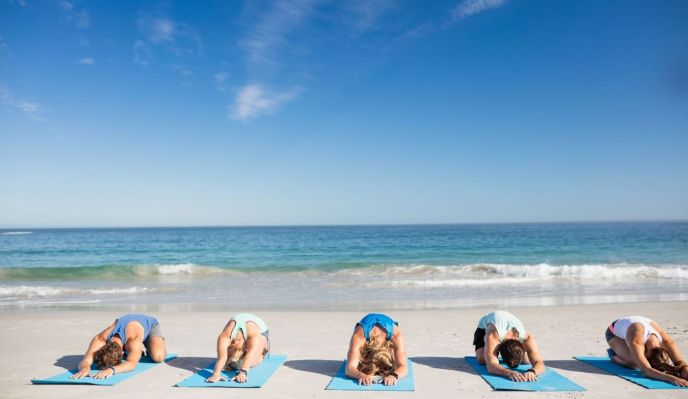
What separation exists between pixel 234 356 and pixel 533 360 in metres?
3.91

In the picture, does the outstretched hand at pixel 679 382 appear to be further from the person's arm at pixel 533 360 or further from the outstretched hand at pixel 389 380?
the outstretched hand at pixel 389 380

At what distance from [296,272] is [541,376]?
62.1ft

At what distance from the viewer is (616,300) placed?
13172 millimetres

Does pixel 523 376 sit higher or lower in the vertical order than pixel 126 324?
lower

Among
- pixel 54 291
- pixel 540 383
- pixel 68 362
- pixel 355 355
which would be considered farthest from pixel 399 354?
pixel 54 291

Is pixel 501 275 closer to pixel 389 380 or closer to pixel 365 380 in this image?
pixel 389 380

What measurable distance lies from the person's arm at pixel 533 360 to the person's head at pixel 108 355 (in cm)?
523

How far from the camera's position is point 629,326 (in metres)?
6.01

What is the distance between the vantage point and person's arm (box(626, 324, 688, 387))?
5.56m

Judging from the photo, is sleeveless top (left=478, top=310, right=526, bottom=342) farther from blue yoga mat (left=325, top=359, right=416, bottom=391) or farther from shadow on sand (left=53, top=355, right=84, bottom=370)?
shadow on sand (left=53, top=355, right=84, bottom=370)

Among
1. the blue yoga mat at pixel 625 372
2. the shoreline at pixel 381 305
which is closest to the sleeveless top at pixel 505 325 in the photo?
the blue yoga mat at pixel 625 372

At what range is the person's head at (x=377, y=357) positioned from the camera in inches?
230

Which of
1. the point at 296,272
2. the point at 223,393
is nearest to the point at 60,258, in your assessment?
the point at 296,272

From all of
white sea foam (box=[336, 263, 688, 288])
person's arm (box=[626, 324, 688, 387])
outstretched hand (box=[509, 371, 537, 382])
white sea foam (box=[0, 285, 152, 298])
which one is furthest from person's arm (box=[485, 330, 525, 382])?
white sea foam (box=[0, 285, 152, 298])
